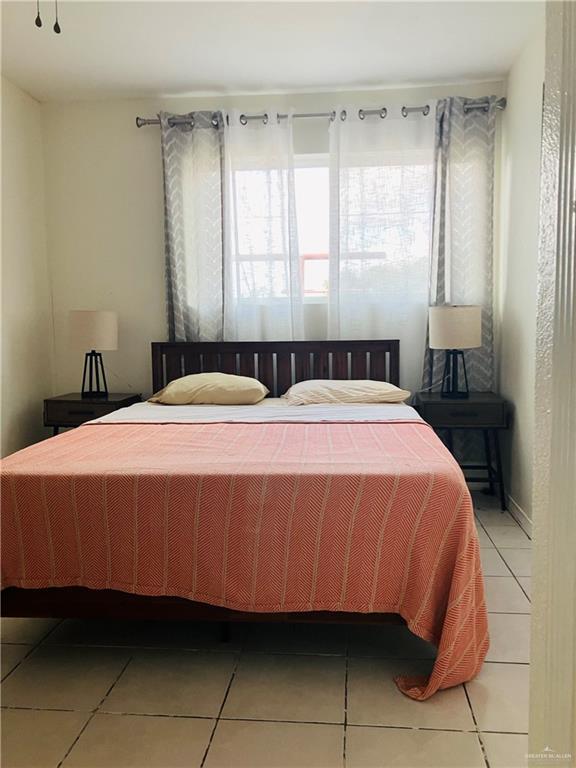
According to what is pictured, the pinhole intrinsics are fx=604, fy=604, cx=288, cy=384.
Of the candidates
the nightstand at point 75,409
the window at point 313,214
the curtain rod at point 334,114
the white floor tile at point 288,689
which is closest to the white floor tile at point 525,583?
the white floor tile at point 288,689

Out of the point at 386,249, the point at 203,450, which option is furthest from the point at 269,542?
the point at 386,249

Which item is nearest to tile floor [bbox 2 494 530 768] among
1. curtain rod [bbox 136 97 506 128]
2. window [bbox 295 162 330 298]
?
window [bbox 295 162 330 298]

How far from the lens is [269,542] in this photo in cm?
191

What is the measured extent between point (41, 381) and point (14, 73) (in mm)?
1937

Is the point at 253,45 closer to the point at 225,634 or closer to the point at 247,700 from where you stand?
the point at 225,634

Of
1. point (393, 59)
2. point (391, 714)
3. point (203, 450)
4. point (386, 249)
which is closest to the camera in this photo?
point (391, 714)

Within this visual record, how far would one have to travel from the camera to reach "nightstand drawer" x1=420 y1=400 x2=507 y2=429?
3555 mm

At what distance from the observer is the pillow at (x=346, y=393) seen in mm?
3488

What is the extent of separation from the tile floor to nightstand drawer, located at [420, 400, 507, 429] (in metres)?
1.32

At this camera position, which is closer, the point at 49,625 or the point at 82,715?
the point at 82,715

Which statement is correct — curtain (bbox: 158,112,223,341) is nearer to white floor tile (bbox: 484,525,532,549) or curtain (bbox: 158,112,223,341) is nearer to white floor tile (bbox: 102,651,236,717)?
white floor tile (bbox: 484,525,532,549)

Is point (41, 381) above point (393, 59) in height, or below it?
below

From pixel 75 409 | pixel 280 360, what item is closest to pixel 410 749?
pixel 280 360

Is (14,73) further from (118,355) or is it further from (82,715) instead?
(82,715)
